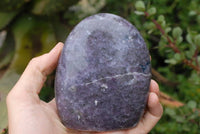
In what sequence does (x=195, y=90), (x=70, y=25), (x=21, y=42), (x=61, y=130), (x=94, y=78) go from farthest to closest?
(x=70, y=25)
(x=21, y=42)
(x=195, y=90)
(x=61, y=130)
(x=94, y=78)

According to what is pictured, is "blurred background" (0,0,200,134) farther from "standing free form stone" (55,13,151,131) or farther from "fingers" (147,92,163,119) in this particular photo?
"standing free form stone" (55,13,151,131)

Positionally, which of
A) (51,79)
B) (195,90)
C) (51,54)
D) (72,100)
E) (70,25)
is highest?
(51,54)

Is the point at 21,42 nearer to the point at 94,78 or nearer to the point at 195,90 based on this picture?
the point at 94,78

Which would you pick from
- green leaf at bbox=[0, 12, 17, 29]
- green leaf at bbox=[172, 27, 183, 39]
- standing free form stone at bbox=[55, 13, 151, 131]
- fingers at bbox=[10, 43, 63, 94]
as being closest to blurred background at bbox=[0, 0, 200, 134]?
green leaf at bbox=[0, 12, 17, 29]

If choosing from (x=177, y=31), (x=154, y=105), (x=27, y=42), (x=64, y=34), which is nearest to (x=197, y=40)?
(x=177, y=31)

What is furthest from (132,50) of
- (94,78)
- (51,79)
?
(51,79)

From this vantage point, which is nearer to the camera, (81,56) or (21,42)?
(81,56)

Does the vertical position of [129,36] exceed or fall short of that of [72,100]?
it exceeds it
